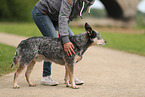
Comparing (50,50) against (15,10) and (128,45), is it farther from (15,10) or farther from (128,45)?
(15,10)

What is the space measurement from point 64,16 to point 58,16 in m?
0.29

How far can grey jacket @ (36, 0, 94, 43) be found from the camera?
16.0 ft

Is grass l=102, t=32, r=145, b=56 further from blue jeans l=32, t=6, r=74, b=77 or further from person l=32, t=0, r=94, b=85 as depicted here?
blue jeans l=32, t=6, r=74, b=77

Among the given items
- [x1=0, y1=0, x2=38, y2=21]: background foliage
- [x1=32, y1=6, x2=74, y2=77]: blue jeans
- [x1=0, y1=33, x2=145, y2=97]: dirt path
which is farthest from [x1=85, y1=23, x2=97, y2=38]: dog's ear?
[x1=0, y1=0, x2=38, y2=21]: background foliage

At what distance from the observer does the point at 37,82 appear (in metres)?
5.59

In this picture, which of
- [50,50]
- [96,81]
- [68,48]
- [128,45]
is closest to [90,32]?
[68,48]

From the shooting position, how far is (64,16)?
4.88 m

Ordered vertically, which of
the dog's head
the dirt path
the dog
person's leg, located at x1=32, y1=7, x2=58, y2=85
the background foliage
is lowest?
the dirt path

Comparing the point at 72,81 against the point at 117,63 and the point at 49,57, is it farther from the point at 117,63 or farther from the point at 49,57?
the point at 117,63

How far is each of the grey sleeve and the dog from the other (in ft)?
0.47

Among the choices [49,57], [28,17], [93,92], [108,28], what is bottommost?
[93,92]

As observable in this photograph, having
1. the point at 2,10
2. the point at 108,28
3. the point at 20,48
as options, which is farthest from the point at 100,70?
the point at 2,10

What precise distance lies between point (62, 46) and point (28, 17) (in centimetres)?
4257

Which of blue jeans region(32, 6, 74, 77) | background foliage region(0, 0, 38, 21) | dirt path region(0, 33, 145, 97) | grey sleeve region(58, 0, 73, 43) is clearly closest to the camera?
dirt path region(0, 33, 145, 97)
